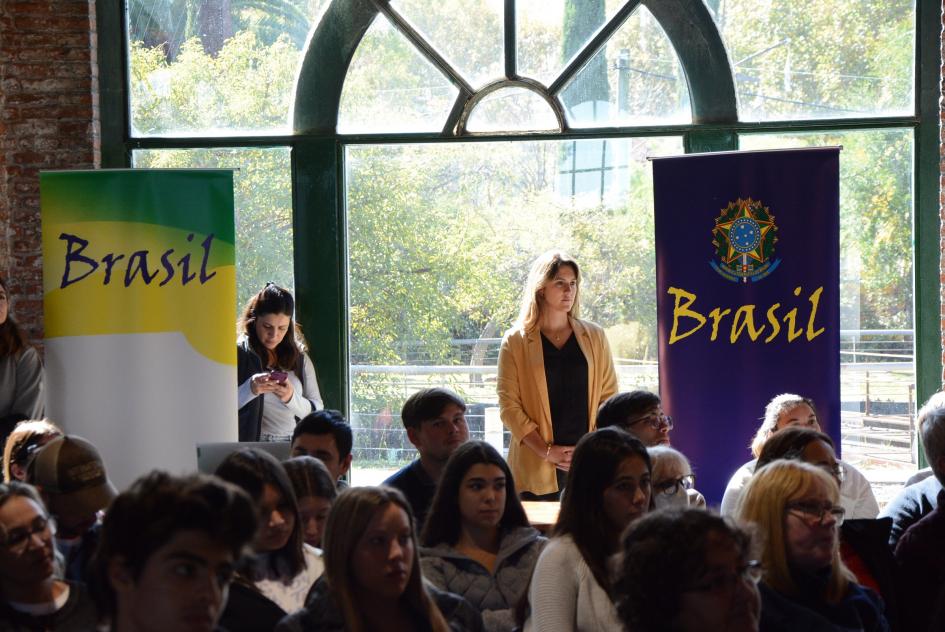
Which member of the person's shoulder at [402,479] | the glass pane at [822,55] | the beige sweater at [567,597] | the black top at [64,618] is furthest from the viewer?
the glass pane at [822,55]

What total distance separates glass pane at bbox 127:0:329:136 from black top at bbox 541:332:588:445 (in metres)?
1.97

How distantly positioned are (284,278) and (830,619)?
3945 mm

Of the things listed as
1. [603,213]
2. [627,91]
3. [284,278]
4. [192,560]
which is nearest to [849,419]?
[603,213]

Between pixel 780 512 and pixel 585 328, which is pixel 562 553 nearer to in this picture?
pixel 780 512

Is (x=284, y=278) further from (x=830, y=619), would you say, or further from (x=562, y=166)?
(x=830, y=619)

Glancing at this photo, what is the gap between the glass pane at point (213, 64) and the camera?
5996mm

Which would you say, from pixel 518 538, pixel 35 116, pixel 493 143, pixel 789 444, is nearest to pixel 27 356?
pixel 35 116

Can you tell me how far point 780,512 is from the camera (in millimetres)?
2637

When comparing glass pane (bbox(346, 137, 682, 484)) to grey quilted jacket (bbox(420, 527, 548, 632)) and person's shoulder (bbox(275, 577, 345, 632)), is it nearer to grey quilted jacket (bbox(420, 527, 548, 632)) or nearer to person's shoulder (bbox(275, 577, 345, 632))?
grey quilted jacket (bbox(420, 527, 548, 632))

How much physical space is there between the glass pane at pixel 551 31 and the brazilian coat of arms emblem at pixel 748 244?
4.33 ft

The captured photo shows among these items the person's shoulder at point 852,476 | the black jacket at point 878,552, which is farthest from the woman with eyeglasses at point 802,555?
the person's shoulder at point 852,476

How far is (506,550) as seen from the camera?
3.23 metres

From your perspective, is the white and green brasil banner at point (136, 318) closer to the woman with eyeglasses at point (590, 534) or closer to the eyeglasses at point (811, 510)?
the woman with eyeglasses at point (590, 534)

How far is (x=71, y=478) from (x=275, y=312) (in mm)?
2149
